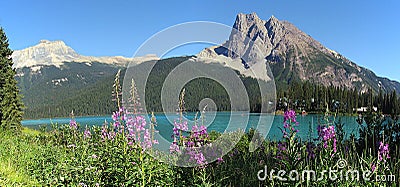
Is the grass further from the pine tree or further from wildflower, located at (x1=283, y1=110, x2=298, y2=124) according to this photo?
the pine tree

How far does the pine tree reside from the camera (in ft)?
84.2

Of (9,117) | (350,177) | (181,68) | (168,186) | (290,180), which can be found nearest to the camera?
(290,180)

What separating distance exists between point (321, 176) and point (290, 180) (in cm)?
43

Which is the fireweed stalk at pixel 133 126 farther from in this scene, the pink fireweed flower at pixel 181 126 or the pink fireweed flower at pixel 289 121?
the pink fireweed flower at pixel 289 121

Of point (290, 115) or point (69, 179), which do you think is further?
point (69, 179)

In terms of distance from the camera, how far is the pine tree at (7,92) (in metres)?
25.7

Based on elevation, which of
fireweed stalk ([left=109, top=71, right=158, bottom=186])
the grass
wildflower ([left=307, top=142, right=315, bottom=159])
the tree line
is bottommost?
the grass

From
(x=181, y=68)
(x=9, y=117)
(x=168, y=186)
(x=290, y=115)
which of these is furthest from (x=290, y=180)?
(x=9, y=117)

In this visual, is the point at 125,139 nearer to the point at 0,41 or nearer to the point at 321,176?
the point at 321,176

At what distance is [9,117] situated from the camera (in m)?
26.5

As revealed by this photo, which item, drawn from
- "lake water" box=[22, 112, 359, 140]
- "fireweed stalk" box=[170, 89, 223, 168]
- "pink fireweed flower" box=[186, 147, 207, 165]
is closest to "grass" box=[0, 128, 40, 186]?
"lake water" box=[22, 112, 359, 140]

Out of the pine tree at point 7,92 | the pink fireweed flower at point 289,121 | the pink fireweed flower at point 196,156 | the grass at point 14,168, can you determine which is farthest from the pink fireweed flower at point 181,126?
the pine tree at point 7,92
